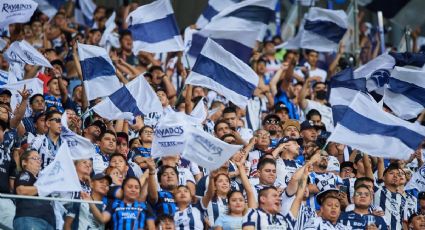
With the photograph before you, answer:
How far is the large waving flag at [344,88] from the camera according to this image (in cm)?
1945

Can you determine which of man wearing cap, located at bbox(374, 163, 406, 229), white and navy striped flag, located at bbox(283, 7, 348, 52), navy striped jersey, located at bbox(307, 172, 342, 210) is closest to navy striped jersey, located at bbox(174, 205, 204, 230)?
navy striped jersey, located at bbox(307, 172, 342, 210)

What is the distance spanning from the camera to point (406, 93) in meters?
19.5

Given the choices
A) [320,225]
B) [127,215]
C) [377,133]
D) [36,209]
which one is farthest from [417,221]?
[36,209]

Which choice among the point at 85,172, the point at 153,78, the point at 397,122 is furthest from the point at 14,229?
the point at 153,78

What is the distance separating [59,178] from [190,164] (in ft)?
9.08

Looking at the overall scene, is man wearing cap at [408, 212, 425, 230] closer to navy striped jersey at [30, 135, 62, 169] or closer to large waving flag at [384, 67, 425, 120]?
large waving flag at [384, 67, 425, 120]

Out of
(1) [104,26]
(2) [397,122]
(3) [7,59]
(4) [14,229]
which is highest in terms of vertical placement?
(1) [104,26]

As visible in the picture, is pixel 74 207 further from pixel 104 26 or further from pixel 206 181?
pixel 104 26

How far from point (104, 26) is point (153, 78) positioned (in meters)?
3.29

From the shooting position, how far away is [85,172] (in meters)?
15.9

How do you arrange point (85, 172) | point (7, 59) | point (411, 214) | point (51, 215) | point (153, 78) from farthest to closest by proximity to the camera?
point (153, 78) < point (7, 59) < point (411, 214) < point (85, 172) < point (51, 215)

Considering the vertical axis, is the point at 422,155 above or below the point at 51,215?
above

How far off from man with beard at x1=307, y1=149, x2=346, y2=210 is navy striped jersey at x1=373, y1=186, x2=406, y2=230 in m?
0.59

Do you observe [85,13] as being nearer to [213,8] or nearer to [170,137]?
[213,8]
